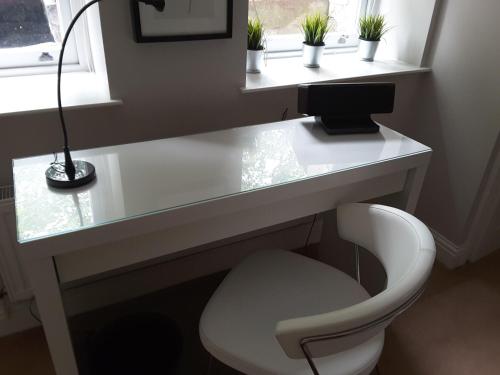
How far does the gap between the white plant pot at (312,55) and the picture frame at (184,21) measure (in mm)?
484

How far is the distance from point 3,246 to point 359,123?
120 centimetres

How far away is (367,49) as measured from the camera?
191 centimetres

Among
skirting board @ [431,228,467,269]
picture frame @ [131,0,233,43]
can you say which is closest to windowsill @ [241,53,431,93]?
picture frame @ [131,0,233,43]

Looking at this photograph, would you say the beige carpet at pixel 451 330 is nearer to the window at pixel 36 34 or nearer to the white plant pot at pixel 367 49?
the white plant pot at pixel 367 49

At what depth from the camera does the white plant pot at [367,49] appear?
190 centimetres

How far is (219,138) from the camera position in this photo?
4.26 feet

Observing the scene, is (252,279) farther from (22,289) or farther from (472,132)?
(472,132)

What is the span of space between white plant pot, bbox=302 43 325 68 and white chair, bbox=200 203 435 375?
2.65 feet

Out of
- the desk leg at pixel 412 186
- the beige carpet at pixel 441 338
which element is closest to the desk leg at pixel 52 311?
the beige carpet at pixel 441 338

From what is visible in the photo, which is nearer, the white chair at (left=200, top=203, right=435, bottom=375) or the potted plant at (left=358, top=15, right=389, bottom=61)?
the white chair at (left=200, top=203, right=435, bottom=375)

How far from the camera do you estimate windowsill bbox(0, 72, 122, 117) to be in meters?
1.25

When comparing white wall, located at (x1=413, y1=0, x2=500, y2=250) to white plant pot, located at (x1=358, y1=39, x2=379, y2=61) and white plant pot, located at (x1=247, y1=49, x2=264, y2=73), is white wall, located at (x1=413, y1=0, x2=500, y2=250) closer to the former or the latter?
white plant pot, located at (x1=358, y1=39, x2=379, y2=61)

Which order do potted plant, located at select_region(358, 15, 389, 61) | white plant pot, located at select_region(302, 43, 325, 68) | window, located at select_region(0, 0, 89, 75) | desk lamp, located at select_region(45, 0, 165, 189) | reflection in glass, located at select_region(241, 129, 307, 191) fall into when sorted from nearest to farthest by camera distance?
desk lamp, located at select_region(45, 0, 165, 189)
reflection in glass, located at select_region(241, 129, 307, 191)
window, located at select_region(0, 0, 89, 75)
white plant pot, located at select_region(302, 43, 325, 68)
potted plant, located at select_region(358, 15, 389, 61)

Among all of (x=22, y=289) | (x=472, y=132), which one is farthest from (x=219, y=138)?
(x=472, y=132)
